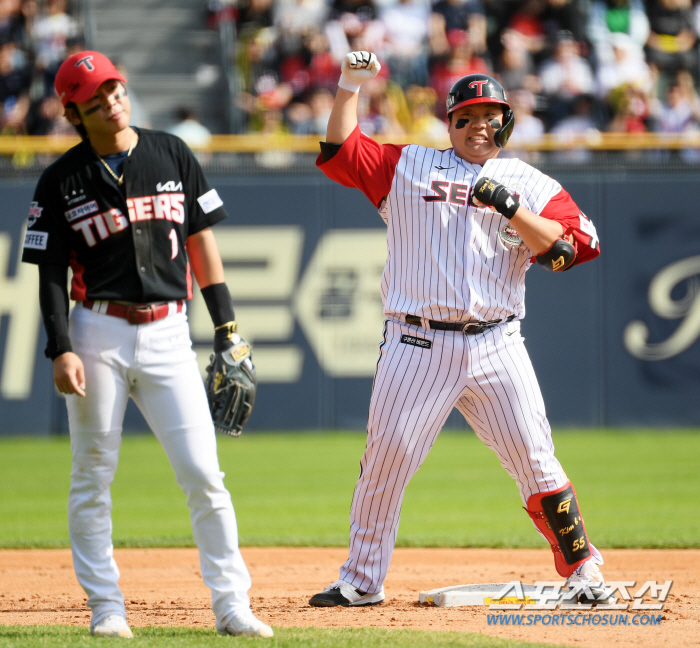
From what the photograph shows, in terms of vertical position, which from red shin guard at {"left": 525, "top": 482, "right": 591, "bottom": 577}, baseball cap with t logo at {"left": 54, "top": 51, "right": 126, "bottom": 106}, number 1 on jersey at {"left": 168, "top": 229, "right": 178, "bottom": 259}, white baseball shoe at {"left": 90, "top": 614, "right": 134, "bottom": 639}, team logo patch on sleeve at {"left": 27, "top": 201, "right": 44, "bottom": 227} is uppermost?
baseball cap with t logo at {"left": 54, "top": 51, "right": 126, "bottom": 106}

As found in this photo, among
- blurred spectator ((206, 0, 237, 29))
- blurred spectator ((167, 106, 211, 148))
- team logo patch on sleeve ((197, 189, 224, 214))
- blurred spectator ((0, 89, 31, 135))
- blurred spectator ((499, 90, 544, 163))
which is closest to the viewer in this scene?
team logo patch on sleeve ((197, 189, 224, 214))

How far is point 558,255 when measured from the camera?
13.1ft

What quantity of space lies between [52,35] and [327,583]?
1074cm

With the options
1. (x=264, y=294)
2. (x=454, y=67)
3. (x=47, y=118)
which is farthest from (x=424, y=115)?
(x=47, y=118)

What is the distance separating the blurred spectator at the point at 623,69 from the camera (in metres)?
13.0

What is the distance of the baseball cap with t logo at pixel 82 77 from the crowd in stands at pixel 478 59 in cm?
859

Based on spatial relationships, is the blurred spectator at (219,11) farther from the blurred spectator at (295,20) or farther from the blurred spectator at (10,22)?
the blurred spectator at (10,22)

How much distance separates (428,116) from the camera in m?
12.3

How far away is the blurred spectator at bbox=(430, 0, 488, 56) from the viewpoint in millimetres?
13266

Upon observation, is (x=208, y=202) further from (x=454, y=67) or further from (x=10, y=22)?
(x=10, y=22)

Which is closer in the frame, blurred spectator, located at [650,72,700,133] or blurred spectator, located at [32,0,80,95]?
blurred spectator, located at [650,72,700,133]

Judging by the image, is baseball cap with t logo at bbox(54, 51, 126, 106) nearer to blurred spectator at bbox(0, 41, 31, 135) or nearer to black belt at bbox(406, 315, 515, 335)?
black belt at bbox(406, 315, 515, 335)

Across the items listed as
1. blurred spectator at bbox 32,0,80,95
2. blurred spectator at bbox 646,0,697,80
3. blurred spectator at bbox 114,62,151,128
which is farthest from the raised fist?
blurred spectator at bbox 646,0,697,80

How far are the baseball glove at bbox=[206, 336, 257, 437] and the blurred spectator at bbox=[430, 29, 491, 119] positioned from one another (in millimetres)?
9249
